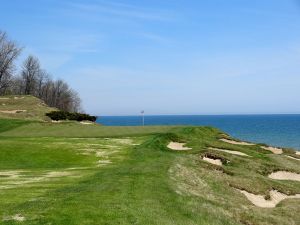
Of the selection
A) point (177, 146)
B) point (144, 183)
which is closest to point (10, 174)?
point (144, 183)

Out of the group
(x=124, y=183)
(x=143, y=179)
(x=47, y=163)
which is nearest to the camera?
(x=124, y=183)

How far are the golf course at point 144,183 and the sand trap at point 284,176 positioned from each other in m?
0.11

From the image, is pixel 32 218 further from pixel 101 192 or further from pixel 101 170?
pixel 101 170

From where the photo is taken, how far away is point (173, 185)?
2303 cm

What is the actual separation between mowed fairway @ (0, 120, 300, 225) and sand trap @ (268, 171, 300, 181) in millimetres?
481

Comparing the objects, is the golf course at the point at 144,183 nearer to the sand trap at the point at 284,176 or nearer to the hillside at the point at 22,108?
the sand trap at the point at 284,176

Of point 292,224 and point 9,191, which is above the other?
point 9,191

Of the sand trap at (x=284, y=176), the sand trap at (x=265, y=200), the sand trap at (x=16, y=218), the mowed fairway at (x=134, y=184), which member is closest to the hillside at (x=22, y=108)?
the mowed fairway at (x=134, y=184)

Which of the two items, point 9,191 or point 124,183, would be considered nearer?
point 9,191

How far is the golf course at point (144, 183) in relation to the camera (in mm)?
16812

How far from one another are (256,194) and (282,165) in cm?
1290

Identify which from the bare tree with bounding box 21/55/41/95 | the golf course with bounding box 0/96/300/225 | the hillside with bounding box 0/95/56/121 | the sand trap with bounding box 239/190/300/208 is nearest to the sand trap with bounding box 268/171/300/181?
the golf course with bounding box 0/96/300/225

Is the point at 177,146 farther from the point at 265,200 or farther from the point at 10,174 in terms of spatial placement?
the point at 10,174

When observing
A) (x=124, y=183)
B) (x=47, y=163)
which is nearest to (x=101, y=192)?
(x=124, y=183)
